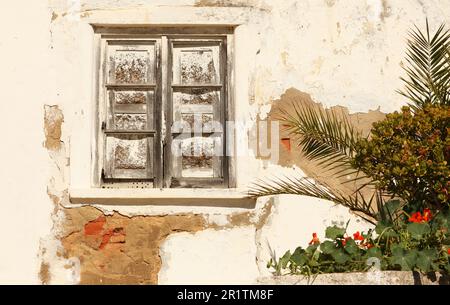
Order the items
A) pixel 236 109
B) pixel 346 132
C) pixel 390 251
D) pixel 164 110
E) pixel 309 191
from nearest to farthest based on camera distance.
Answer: pixel 390 251 → pixel 346 132 → pixel 309 191 → pixel 236 109 → pixel 164 110

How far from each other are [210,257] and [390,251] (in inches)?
65.1

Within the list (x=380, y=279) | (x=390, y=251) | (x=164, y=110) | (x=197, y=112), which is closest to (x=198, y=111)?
(x=197, y=112)

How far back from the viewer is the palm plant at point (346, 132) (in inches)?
321

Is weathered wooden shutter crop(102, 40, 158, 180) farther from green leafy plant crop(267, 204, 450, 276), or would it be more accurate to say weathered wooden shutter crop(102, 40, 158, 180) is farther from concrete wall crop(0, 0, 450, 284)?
green leafy plant crop(267, 204, 450, 276)

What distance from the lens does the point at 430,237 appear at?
6941 mm

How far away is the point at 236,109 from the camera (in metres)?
8.33

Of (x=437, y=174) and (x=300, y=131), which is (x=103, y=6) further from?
(x=437, y=174)

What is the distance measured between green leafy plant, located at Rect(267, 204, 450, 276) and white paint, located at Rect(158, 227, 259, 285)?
2.41ft

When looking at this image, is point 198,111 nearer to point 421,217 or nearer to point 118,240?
point 118,240

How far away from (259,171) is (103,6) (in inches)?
74.4

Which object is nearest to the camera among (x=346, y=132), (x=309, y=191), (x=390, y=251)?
(x=390, y=251)

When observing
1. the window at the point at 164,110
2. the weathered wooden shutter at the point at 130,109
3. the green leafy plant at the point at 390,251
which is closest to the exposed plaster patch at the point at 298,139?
the window at the point at 164,110

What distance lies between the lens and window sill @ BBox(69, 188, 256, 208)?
816cm

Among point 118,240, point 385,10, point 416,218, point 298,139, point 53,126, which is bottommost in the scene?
point 118,240
